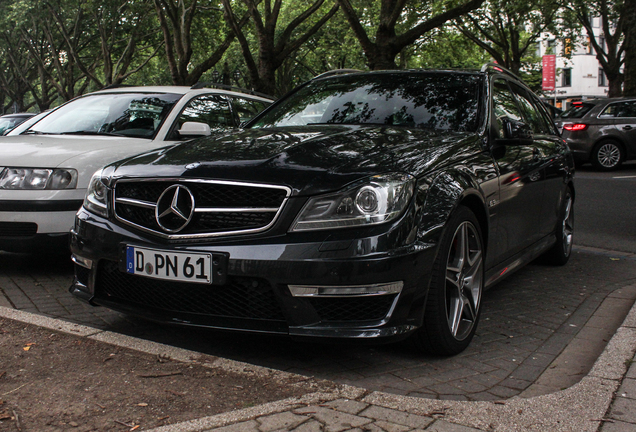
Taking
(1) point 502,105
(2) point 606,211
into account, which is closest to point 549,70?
(2) point 606,211

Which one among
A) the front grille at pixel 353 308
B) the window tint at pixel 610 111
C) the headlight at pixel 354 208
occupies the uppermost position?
the window tint at pixel 610 111

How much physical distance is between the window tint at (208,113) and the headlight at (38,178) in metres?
1.28

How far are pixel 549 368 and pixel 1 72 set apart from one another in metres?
46.0

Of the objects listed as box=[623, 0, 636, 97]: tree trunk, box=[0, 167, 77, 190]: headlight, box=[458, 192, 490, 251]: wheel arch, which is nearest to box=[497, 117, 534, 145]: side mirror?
box=[458, 192, 490, 251]: wheel arch

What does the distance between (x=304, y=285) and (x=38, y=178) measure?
9.58ft

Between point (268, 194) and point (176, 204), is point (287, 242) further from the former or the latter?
point (176, 204)

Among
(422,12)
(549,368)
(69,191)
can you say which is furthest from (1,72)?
(549,368)

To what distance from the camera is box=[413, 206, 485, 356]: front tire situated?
11.2 feet

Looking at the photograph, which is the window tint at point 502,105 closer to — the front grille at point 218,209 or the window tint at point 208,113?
the front grille at point 218,209

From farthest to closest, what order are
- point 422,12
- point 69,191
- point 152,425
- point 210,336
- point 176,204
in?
point 422,12 → point 69,191 → point 210,336 → point 176,204 → point 152,425

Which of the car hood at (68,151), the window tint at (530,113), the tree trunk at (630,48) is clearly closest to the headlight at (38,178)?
the car hood at (68,151)

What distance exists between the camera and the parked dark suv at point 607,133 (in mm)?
15945

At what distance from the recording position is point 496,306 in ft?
15.7

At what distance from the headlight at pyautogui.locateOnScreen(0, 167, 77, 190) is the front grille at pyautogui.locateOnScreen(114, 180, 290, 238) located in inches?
75.8
